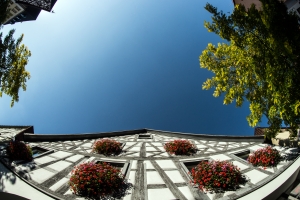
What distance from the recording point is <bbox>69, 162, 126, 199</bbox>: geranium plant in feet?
16.9

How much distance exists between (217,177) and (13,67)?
15.7 m

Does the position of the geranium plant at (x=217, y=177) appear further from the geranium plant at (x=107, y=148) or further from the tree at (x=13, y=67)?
the tree at (x=13, y=67)

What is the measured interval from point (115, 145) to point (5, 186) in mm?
4877

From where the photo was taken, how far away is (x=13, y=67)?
12820 millimetres

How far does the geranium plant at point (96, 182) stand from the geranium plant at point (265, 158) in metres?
5.78

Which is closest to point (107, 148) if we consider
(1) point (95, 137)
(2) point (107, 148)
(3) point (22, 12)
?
(2) point (107, 148)

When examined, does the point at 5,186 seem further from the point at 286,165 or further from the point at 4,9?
the point at 286,165

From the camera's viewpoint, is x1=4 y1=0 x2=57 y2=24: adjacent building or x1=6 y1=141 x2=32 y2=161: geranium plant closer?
x1=6 y1=141 x2=32 y2=161: geranium plant

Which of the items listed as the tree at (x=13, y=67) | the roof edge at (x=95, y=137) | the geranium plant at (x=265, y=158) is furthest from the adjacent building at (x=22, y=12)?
the geranium plant at (x=265, y=158)

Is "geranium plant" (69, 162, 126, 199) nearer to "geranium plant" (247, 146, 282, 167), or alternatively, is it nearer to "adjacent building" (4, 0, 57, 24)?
"geranium plant" (247, 146, 282, 167)

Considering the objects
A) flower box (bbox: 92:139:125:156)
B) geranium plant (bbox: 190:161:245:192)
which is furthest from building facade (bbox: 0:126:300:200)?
flower box (bbox: 92:139:125:156)

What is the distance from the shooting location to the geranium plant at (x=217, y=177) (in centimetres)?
562

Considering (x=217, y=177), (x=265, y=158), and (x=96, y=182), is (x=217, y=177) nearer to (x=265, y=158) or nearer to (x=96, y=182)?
(x=265, y=158)

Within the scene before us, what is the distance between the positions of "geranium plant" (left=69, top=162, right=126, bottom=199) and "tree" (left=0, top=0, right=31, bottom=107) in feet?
28.8
